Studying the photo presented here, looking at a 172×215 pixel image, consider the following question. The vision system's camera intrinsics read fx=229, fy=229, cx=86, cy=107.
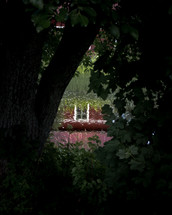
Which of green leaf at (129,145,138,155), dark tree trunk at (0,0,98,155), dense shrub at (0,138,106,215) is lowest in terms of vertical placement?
dense shrub at (0,138,106,215)

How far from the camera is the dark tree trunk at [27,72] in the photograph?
86.8 inches

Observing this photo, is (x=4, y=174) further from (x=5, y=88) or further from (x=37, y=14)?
(x=37, y=14)

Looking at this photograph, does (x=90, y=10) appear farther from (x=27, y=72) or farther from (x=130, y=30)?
(x=27, y=72)

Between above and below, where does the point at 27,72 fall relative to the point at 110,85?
above

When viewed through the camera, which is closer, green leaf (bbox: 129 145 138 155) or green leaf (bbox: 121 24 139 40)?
green leaf (bbox: 121 24 139 40)

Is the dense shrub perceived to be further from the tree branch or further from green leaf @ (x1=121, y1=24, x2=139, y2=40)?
green leaf @ (x1=121, y1=24, x2=139, y2=40)

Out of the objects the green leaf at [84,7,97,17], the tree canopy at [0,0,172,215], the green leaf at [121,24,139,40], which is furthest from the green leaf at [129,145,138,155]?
the green leaf at [84,7,97,17]

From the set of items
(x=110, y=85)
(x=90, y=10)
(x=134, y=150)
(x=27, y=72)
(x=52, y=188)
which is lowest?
(x=52, y=188)

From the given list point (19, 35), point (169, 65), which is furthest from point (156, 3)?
point (19, 35)

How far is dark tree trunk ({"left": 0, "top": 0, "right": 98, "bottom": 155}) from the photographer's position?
7.23 ft

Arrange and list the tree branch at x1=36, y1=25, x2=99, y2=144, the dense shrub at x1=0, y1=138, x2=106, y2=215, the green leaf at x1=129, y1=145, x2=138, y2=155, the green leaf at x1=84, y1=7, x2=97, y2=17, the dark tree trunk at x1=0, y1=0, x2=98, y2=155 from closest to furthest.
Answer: the green leaf at x1=84, y1=7, x2=97, y2=17 → the green leaf at x1=129, y1=145, x2=138, y2=155 → the dark tree trunk at x1=0, y1=0, x2=98, y2=155 → the tree branch at x1=36, y1=25, x2=99, y2=144 → the dense shrub at x1=0, y1=138, x2=106, y2=215

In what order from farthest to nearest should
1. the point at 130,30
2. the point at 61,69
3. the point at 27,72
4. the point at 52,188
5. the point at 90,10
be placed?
the point at 52,188
the point at 61,69
the point at 27,72
the point at 130,30
the point at 90,10

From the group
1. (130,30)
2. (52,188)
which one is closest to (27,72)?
(130,30)

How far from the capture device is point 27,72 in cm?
238
